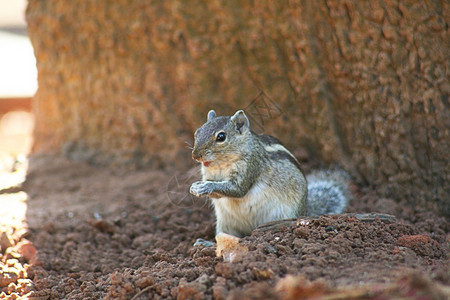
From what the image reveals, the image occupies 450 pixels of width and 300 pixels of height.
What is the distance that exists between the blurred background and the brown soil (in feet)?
18.6

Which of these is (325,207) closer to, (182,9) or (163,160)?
(163,160)

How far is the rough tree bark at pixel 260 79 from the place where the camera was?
166 inches

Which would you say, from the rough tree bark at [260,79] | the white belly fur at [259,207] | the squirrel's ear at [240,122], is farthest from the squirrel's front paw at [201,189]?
the rough tree bark at [260,79]

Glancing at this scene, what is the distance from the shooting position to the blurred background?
12.2 metres

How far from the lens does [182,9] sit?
539cm

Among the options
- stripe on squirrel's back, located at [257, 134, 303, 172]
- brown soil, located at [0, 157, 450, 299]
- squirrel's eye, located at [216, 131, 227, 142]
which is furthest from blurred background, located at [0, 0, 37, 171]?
squirrel's eye, located at [216, 131, 227, 142]

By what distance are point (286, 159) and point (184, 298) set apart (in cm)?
183

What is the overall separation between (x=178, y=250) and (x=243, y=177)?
2.53ft

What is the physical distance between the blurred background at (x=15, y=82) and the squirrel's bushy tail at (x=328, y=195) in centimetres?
727

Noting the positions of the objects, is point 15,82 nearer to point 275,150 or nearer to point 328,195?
point 275,150

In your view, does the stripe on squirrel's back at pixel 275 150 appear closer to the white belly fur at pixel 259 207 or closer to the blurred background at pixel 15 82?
the white belly fur at pixel 259 207

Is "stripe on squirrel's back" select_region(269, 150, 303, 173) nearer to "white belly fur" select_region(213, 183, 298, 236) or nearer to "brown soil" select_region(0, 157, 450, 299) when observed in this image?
"white belly fur" select_region(213, 183, 298, 236)

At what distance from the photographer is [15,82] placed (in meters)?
12.8

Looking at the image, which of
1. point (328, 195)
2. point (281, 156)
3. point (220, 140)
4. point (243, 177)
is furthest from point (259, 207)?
point (328, 195)
